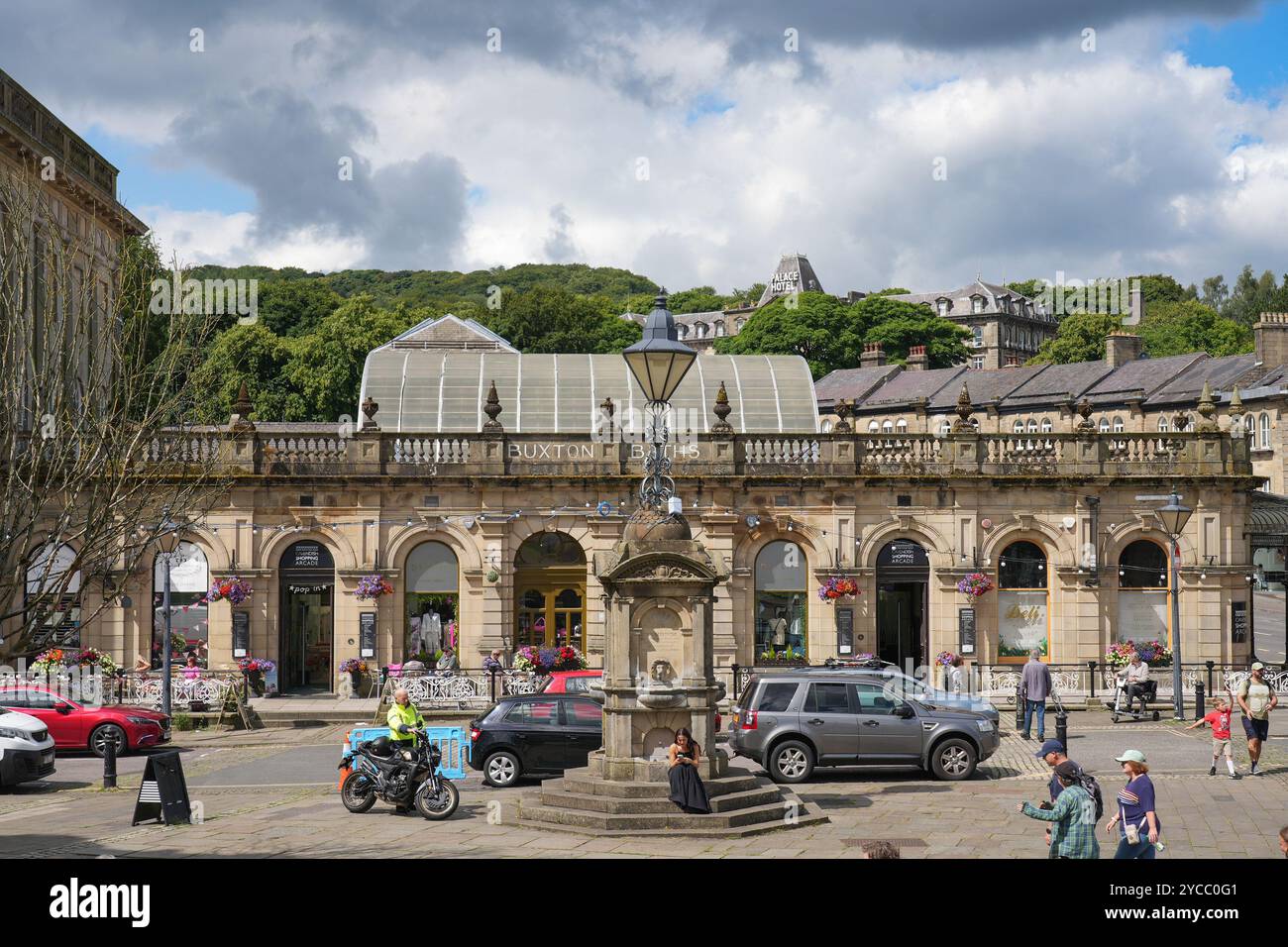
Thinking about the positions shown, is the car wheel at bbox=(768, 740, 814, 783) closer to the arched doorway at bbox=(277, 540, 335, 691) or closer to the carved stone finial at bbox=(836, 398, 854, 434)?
the carved stone finial at bbox=(836, 398, 854, 434)

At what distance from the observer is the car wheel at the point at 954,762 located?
908 inches

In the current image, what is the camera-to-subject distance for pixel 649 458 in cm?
2081

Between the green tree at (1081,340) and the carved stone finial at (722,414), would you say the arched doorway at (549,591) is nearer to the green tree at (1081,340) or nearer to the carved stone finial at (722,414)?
the carved stone finial at (722,414)

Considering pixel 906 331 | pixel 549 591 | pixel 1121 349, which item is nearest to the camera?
pixel 549 591

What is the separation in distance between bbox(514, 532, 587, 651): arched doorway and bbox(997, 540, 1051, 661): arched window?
10.5 m

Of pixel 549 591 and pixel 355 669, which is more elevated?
pixel 549 591

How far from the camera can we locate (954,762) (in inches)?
910

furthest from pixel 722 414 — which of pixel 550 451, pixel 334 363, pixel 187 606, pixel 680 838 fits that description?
pixel 334 363

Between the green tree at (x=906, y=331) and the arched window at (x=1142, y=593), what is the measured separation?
2724 inches

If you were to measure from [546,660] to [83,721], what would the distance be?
1076 centimetres

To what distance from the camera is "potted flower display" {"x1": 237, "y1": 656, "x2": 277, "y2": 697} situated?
35031mm

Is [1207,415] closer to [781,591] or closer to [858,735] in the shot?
[781,591]
